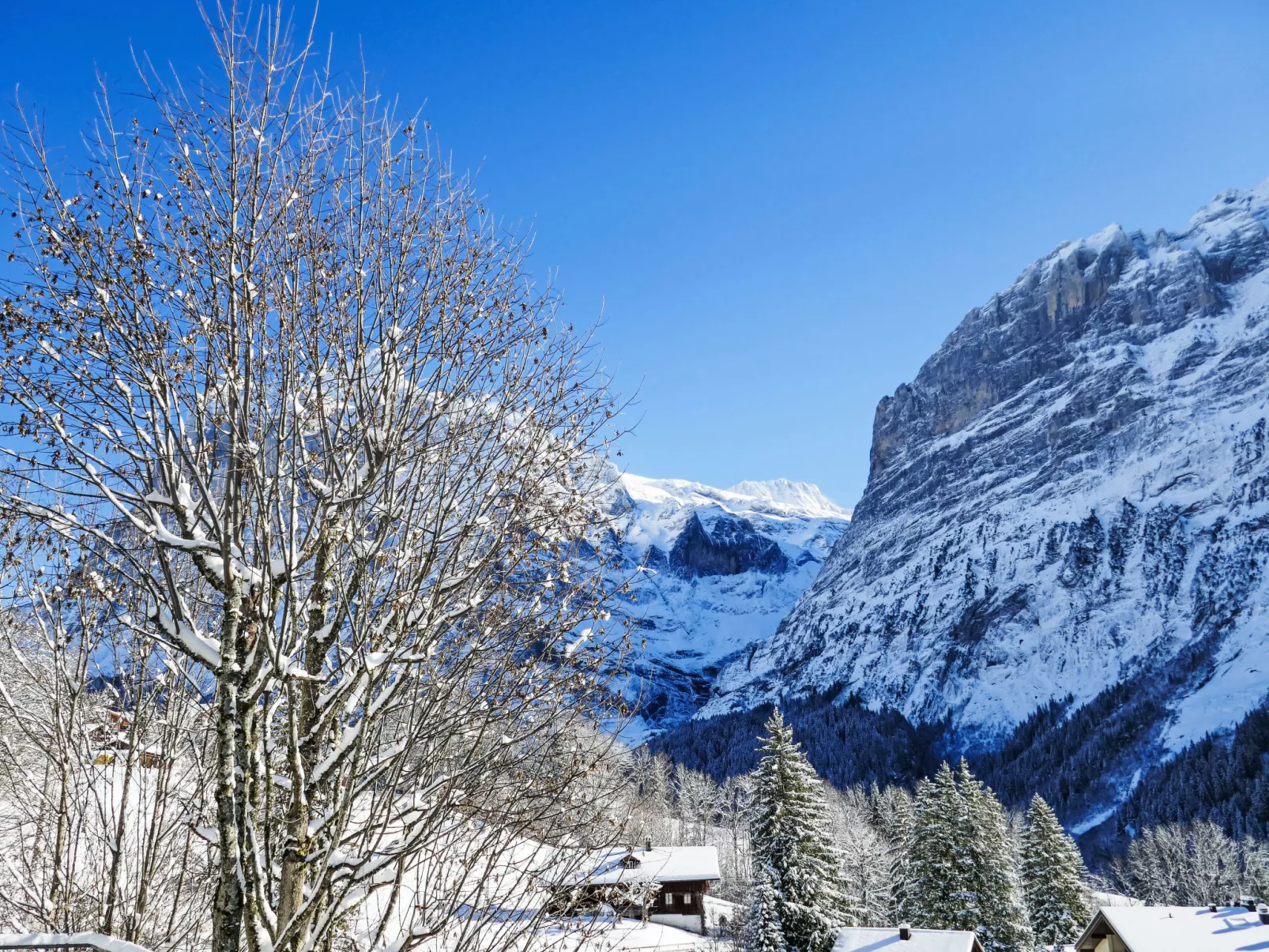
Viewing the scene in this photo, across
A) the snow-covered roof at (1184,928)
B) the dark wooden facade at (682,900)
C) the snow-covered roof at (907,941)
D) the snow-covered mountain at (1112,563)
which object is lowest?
the dark wooden facade at (682,900)

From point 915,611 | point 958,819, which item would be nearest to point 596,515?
point 958,819

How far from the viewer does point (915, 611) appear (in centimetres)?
16700

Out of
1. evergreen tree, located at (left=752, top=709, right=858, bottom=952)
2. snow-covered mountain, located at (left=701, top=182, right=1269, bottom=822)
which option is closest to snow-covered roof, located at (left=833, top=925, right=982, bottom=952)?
evergreen tree, located at (left=752, top=709, right=858, bottom=952)

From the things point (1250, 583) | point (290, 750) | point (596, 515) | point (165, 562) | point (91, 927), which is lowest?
point (91, 927)

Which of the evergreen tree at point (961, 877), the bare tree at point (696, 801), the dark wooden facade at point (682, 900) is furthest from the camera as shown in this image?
the bare tree at point (696, 801)

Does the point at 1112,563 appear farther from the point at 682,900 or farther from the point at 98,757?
the point at 98,757

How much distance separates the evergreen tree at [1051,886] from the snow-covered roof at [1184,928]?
5.43 m

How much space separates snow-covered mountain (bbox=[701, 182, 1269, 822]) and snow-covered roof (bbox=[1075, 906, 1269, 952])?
90826 mm

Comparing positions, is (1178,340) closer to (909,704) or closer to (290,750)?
(909,704)

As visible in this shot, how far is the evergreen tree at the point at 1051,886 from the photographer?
34.2 m

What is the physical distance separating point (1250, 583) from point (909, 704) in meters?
58.5

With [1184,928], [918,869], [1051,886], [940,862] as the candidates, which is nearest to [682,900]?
[918,869]

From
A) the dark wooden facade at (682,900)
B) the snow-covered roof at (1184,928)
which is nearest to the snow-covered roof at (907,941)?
the snow-covered roof at (1184,928)

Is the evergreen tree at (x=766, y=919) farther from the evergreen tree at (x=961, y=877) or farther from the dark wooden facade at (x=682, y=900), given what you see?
the dark wooden facade at (x=682, y=900)
